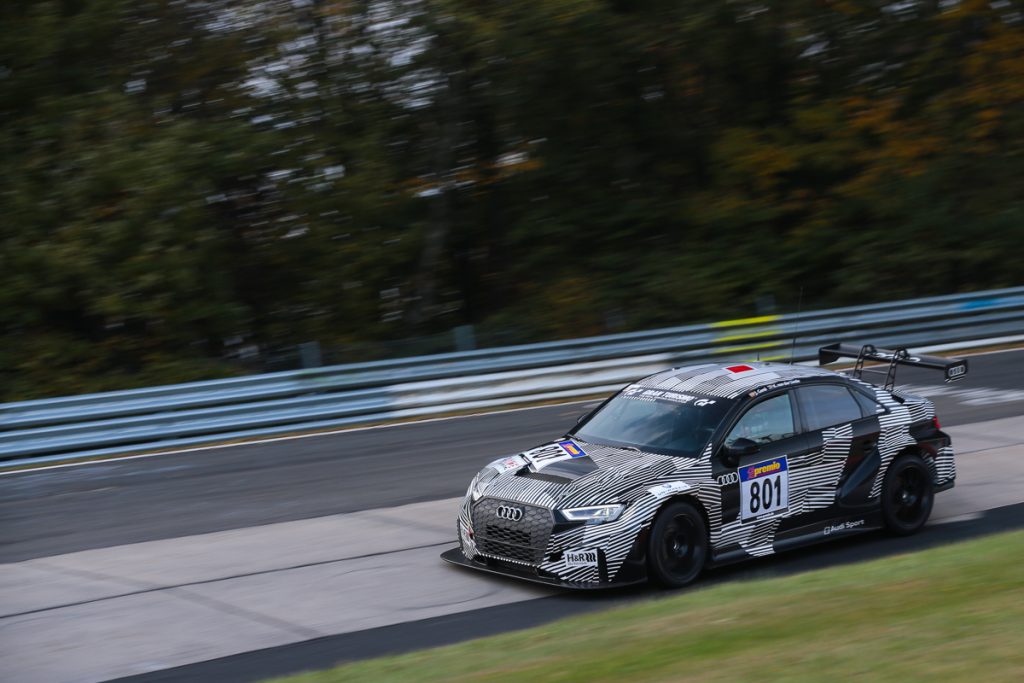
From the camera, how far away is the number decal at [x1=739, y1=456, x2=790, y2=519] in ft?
29.3

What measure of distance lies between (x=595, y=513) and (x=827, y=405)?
8.39ft

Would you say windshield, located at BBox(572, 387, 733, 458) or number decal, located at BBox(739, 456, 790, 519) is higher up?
windshield, located at BBox(572, 387, 733, 458)

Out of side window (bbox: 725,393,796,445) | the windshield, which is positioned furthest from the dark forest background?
side window (bbox: 725,393,796,445)

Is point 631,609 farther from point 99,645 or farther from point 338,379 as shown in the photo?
point 338,379

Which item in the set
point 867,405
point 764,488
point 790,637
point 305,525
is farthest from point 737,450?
point 305,525

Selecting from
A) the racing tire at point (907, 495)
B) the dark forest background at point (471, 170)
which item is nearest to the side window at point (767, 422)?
the racing tire at point (907, 495)

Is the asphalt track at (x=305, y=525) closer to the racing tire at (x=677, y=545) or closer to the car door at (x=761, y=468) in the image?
the racing tire at (x=677, y=545)

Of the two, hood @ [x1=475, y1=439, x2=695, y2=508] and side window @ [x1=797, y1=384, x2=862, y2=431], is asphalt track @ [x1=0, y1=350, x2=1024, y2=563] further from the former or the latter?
side window @ [x1=797, y1=384, x2=862, y2=431]

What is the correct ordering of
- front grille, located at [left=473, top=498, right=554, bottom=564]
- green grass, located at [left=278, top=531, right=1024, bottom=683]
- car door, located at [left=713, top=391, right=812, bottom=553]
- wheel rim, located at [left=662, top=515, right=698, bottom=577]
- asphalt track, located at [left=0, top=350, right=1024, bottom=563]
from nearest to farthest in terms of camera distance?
green grass, located at [left=278, top=531, right=1024, bottom=683], front grille, located at [left=473, top=498, right=554, bottom=564], wheel rim, located at [left=662, top=515, right=698, bottom=577], car door, located at [left=713, top=391, right=812, bottom=553], asphalt track, located at [left=0, top=350, right=1024, bottom=563]

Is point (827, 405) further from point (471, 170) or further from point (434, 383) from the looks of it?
point (471, 170)

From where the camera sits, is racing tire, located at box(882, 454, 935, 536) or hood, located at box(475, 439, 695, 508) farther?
racing tire, located at box(882, 454, 935, 536)

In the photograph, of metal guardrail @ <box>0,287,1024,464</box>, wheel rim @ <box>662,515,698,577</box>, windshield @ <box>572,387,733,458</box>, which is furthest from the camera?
metal guardrail @ <box>0,287,1024,464</box>

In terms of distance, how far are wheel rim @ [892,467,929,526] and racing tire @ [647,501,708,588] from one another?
2.28 metres

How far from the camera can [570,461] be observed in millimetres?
8992
